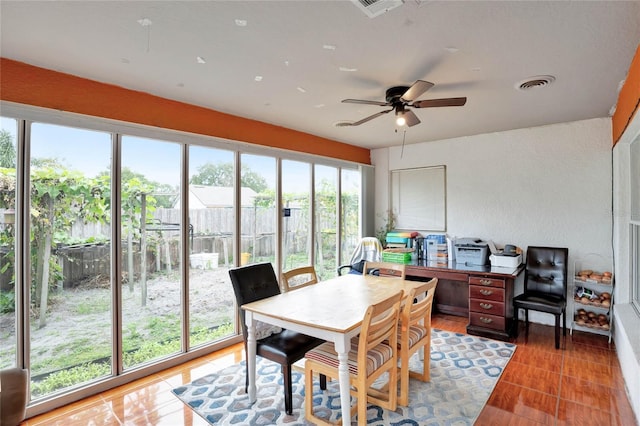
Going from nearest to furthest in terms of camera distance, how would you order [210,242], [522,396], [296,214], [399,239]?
1. [522,396]
2. [210,242]
3. [296,214]
4. [399,239]

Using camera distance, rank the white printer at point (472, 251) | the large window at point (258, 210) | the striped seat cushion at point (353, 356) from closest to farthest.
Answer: the striped seat cushion at point (353, 356) → the large window at point (258, 210) → the white printer at point (472, 251)

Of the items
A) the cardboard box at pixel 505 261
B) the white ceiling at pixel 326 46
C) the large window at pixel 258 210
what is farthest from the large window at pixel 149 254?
the cardboard box at pixel 505 261

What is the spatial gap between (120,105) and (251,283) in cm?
175

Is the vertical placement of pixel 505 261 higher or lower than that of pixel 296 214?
lower

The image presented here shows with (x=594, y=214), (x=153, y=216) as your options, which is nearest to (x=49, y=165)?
(x=153, y=216)

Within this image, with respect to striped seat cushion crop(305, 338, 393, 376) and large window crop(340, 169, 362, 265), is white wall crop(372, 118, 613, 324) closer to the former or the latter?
large window crop(340, 169, 362, 265)

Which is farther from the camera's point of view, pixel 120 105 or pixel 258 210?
pixel 258 210

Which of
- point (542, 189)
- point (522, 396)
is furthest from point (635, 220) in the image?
point (522, 396)

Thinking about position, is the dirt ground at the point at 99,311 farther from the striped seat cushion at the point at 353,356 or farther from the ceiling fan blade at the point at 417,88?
the ceiling fan blade at the point at 417,88

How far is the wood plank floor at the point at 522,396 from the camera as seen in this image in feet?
7.18

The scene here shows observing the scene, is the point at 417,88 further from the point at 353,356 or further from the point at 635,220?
the point at 635,220

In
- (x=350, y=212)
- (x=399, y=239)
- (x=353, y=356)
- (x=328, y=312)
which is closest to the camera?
(x=353, y=356)

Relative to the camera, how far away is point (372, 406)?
2.29 metres

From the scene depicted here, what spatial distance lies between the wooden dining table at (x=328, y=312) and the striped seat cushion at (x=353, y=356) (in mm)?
93
